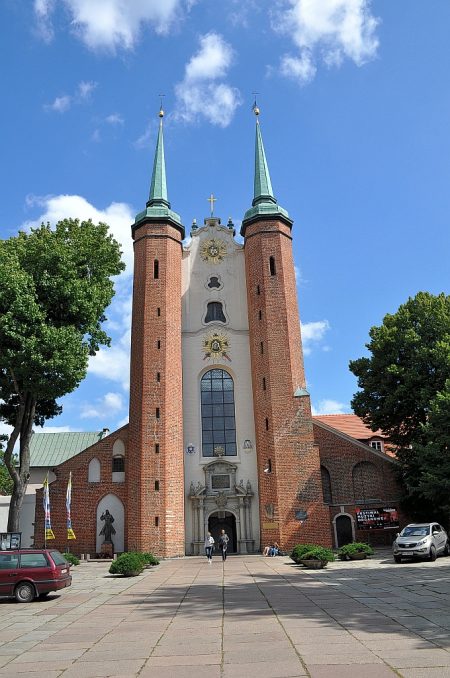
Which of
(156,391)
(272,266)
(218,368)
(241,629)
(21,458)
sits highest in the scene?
(272,266)

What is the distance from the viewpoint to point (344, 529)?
32.5 m

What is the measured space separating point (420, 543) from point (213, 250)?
22.8 metres

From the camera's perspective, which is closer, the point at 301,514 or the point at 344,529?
the point at 301,514

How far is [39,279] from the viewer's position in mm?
23125

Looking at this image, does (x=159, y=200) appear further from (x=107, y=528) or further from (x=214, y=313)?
(x=107, y=528)

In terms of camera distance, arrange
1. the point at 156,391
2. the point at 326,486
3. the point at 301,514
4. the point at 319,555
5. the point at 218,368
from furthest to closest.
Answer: the point at 218,368 < the point at 326,486 < the point at 156,391 < the point at 301,514 < the point at 319,555

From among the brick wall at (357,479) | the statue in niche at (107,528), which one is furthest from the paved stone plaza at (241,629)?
the brick wall at (357,479)

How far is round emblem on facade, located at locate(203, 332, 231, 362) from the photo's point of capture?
35.0 m

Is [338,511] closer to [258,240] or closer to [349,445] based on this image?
[349,445]

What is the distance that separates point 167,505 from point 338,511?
10.1 m

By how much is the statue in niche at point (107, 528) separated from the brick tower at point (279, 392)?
8.23 m

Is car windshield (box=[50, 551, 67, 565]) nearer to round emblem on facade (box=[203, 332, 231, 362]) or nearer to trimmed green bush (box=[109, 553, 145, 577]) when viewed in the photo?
trimmed green bush (box=[109, 553, 145, 577])

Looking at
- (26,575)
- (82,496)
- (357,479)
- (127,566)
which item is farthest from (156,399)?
(26,575)

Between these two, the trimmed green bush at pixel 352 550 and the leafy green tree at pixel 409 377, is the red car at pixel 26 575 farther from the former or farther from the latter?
the leafy green tree at pixel 409 377
